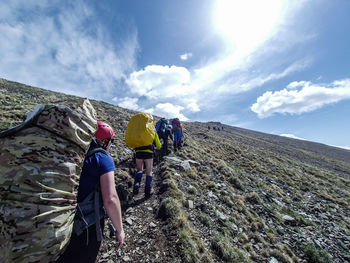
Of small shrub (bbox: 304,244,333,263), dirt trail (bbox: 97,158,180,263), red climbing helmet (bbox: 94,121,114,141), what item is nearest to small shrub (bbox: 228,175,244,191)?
small shrub (bbox: 304,244,333,263)

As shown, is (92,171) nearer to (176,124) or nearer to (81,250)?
(81,250)

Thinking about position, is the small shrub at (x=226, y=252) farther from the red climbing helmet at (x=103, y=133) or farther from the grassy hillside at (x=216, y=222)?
the red climbing helmet at (x=103, y=133)

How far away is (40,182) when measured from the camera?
1.71 meters

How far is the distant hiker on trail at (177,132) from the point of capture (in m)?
13.8

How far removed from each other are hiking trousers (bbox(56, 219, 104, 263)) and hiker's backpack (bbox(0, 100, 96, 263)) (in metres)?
0.64

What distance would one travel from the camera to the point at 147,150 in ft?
19.0

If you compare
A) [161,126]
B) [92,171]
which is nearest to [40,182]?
[92,171]

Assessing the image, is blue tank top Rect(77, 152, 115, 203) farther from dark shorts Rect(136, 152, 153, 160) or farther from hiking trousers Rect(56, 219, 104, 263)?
dark shorts Rect(136, 152, 153, 160)

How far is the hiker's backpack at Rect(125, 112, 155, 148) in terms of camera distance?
552cm

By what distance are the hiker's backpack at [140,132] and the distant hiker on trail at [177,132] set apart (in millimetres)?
8100

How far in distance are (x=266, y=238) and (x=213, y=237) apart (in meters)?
3.26

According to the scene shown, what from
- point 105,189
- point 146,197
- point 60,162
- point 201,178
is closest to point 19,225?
point 60,162

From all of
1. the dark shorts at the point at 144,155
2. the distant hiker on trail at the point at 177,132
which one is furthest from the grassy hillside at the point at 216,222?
the distant hiker on trail at the point at 177,132

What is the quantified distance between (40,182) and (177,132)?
12620mm
